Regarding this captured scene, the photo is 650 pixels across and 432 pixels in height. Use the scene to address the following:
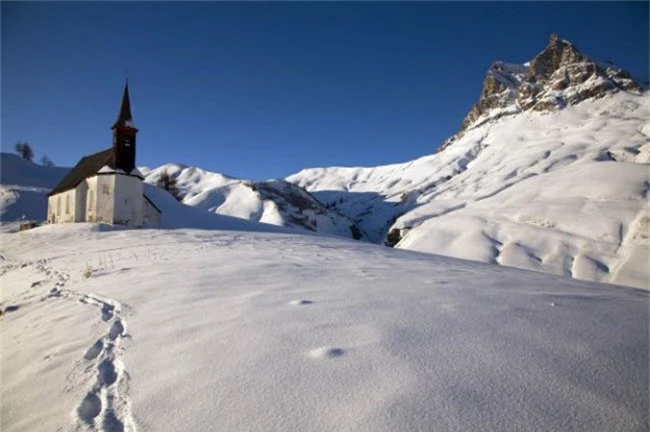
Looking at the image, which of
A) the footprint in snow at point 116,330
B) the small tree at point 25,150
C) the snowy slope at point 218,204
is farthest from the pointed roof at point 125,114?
the small tree at point 25,150

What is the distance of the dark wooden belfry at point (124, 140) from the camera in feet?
114

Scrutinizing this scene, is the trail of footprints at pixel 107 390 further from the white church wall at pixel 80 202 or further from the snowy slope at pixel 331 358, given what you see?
the white church wall at pixel 80 202

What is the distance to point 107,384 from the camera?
159 inches

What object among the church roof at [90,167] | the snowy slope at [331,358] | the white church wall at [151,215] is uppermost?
the church roof at [90,167]

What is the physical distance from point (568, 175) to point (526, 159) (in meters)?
60.4

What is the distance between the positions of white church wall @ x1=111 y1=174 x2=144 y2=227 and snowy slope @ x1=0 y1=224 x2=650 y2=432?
2821 cm

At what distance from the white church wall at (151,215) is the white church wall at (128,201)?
103 inches

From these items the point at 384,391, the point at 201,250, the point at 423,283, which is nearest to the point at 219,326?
the point at 384,391

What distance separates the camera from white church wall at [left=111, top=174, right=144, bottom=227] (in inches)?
1325

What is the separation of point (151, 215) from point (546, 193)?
59.5m

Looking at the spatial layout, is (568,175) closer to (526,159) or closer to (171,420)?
(526,159)

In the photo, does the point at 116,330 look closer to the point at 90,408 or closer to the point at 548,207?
the point at 90,408

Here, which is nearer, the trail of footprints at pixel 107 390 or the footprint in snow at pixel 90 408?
the trail of footprints at pixel 107 390

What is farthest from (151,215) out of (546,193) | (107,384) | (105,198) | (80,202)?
(546,193)
